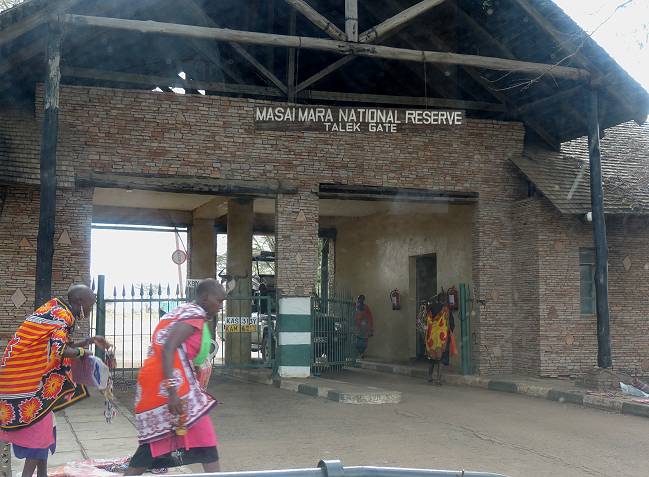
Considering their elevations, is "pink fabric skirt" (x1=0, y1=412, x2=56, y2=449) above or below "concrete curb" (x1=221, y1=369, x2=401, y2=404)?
above

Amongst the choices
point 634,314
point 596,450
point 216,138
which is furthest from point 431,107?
point 596,450

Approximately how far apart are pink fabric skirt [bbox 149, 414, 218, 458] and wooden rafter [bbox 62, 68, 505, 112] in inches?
405

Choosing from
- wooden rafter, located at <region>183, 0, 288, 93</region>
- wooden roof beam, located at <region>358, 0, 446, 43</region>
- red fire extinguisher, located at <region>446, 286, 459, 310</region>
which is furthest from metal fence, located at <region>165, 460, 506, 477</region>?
red fire extinguisher, located at <region>446, 286, 459, 310</region>

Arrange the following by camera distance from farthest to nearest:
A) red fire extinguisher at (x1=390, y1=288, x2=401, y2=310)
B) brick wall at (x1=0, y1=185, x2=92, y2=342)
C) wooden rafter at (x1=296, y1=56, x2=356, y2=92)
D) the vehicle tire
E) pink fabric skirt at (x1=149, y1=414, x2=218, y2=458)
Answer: red fire extinguisher at (x1=390, y1=288, x2=401, y2=310)
the vehicle tire
wooden rafter at (x1=296, y1=56, x2=356, y2=92)
brick wall at (x1=0, y1=185, x2=92, y2=342)
pink fabric skirt at (x1=149, y1=414, x2=218, y2=458)

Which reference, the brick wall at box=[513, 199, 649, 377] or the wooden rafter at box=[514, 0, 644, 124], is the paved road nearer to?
the brick wall at box=[513, 199, 649, 377]

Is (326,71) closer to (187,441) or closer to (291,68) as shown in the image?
(291,68)

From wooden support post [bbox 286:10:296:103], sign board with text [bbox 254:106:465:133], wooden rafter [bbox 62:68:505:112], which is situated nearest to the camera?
sign board with text [bbox 254:106:465:133]

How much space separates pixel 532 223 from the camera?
1524cm

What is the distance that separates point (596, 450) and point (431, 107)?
30.7 feet

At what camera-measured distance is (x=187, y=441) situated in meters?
4.79

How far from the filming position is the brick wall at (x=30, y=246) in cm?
1228

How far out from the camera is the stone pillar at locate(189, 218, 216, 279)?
21541 mm

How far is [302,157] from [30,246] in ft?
17.0

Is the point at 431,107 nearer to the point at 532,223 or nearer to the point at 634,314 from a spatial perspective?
the point at 532,223
